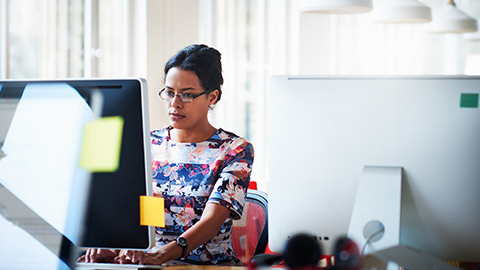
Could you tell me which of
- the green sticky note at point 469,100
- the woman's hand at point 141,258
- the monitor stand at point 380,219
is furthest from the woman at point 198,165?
the green sticky note at point 469,100

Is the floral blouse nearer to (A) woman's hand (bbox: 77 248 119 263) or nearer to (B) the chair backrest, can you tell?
(B) the chair backrest

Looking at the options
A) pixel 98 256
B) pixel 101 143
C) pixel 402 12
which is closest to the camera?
pixel 101 143

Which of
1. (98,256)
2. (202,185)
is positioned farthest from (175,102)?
(98,256)

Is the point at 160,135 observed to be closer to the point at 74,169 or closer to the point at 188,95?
the point at 188,95

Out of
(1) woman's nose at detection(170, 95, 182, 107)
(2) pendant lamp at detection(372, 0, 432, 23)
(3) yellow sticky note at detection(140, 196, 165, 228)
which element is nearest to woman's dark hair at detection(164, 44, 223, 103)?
(1) woman's nose at detection(170, 95, 182, 107)

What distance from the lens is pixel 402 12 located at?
3.95 m

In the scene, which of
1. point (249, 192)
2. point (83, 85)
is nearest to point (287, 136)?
point (83, 85)

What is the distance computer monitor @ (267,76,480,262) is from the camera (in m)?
1.43

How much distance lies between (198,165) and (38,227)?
0.79m

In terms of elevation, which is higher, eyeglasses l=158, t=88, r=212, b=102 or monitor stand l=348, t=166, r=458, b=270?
eyeglasses l=158, t=88, r=212, b=102

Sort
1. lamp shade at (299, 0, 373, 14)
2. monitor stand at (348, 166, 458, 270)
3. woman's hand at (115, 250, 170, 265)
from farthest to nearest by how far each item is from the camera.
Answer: lamp shade at (299, 0, 373, 14), woman's hand at (115, 250, 170, 265), monitor stand at (348, 166, 458, 270)

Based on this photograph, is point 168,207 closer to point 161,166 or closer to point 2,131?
point 161,166

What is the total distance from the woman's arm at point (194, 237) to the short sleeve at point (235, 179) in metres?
0.03

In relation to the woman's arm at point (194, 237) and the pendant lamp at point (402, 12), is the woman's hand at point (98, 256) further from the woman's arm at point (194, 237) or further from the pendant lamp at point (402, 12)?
the pendant lamp at point (402, 12)
